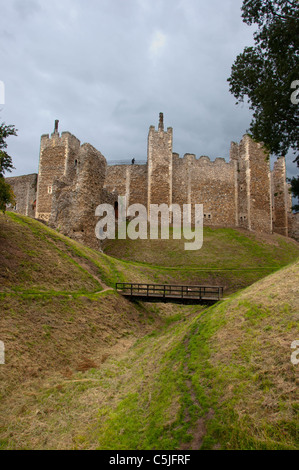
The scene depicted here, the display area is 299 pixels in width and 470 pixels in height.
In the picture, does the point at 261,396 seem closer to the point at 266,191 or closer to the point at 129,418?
the point at 129,418

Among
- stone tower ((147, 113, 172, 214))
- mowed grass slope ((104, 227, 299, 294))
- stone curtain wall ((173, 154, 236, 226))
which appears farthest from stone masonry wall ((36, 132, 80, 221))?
mowed grass slope ((104, 227, 299, 294))

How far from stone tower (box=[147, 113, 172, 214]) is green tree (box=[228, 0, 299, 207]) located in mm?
19983

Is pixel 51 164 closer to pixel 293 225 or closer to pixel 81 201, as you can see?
pixel 81 201

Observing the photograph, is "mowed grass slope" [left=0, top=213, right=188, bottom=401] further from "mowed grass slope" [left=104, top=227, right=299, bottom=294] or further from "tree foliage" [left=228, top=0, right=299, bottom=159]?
"tree foliage" [left=228, top=0, right=299, bottom=159]

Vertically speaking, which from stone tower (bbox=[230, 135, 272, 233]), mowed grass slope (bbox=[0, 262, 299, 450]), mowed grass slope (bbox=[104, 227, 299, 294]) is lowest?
mowed grass slope (bbox=[0, 262, 299, 450])

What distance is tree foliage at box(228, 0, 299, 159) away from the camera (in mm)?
13991

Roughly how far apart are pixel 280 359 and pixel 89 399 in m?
4.97

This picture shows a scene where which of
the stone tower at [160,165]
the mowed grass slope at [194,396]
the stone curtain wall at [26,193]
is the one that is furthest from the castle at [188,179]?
the mowed grass slope at [194,396]

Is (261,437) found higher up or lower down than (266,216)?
lower down

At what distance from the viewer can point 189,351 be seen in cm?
857

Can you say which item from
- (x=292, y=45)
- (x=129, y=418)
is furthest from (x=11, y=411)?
(x=292, y=45)

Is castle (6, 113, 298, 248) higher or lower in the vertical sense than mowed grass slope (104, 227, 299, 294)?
higher

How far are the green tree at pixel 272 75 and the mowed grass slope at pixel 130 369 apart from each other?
8.39 m

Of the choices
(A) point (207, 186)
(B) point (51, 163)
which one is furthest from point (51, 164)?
(A) point (207, 186)
